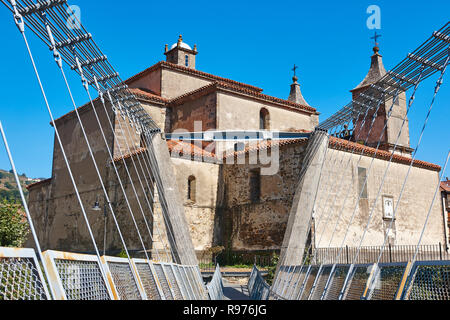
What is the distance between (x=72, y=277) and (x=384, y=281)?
3.24 metres

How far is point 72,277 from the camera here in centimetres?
331

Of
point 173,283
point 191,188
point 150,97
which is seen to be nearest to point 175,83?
point 150,97

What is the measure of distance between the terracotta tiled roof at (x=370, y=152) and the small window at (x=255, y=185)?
147 inches

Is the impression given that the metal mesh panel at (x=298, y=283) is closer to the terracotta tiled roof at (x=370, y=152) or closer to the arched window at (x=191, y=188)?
the terracotta tiled roof at (x=370, y=152)

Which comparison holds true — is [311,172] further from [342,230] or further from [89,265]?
[89,265]

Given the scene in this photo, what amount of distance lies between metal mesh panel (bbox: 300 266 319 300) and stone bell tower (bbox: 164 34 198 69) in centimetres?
2243

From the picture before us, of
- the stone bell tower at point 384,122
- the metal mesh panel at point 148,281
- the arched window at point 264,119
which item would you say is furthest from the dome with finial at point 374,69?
the metal mesh panel at point 148,281

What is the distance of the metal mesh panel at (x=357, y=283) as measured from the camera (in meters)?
5.22

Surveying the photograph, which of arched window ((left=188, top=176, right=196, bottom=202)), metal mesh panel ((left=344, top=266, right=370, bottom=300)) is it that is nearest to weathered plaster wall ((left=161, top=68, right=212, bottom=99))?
arched window ((left=188, top=176, right=196, bottom=202))

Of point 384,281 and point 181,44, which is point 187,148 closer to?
point 181,44
